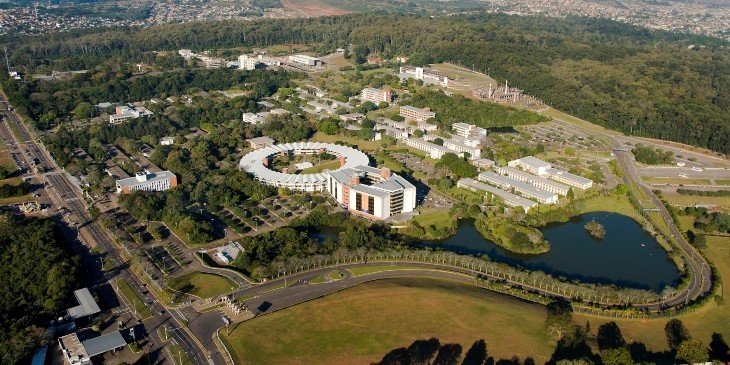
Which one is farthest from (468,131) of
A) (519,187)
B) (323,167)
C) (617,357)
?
(617,357)

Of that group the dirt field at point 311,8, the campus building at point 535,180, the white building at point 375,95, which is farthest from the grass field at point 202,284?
the dirt field at point 311,8

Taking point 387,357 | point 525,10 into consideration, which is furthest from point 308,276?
point 525,10

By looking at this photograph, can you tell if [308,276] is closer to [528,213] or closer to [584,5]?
[528,213]

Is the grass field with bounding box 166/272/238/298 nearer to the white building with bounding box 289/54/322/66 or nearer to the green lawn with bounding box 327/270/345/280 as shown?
the green lawn with bounding box 327/270/345/280

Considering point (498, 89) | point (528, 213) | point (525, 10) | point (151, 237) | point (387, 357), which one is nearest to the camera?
point (387, 357)

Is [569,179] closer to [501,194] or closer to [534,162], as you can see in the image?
[534,162]

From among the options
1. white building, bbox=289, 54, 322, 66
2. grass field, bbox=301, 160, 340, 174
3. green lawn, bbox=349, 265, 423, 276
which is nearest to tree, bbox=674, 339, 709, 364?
green lawn, bbox=349, 265, 423, 276
